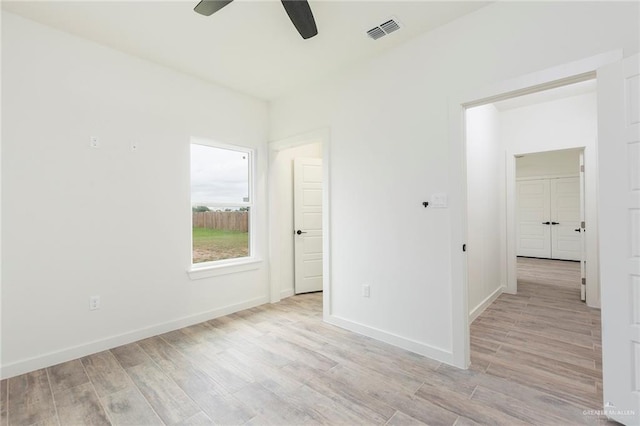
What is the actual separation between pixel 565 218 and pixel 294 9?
28.5 ft

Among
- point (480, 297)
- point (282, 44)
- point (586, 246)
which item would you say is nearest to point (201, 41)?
point (282, 44)

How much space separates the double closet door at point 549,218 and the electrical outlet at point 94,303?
31.0ft

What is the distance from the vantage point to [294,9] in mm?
1857

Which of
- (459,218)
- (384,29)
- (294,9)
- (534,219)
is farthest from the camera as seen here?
(534,219)

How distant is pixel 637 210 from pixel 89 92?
4.21 metres

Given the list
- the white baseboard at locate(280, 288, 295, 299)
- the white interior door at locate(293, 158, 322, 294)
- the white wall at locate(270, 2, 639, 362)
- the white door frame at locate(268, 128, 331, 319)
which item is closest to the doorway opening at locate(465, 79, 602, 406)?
the white wall at locate(270, 2, 639, 362)

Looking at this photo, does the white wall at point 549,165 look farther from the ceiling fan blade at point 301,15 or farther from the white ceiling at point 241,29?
the ceiling fan blade at point 301,15

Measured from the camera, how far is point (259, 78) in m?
3.41

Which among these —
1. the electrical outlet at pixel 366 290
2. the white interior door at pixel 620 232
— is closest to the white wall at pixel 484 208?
the electrical outlet at pixel 366 290

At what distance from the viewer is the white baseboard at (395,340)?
244cm

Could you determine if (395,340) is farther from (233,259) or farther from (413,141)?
(233,259)

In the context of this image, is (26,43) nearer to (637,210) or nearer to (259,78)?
(259,78)

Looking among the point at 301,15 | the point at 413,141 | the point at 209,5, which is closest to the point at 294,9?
the point at 301,15

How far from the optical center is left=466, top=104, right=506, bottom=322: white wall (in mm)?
3480
